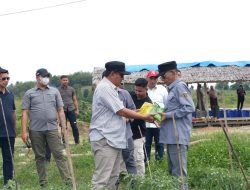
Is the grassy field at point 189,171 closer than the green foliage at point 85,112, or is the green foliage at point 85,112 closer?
the grassy field at point 189,171

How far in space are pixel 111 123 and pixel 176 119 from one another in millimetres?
757

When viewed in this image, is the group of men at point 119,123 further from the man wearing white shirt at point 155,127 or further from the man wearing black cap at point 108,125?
the man wearing white shirt at point 155,127

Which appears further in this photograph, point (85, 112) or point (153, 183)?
point (85, 112)

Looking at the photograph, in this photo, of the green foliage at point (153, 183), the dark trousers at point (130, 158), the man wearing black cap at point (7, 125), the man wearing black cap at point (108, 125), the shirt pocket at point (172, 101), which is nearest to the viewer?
the green foliage at point (153, 183)

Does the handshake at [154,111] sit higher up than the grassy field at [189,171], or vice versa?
the handshake at [154,111]

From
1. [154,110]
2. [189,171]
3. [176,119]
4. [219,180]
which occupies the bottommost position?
[189,171]

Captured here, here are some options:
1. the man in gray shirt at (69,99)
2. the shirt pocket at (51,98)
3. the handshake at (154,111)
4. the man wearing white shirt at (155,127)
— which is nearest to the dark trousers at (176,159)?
the handshake at (154,111)

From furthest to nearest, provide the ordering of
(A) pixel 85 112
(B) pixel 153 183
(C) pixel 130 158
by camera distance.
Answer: (A) pixel 85 112 < (C) pixel 130 158 < (B) pixel 153 183

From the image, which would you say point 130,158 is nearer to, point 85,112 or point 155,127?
point 155,127

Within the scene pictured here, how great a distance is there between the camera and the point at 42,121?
675 centimetres

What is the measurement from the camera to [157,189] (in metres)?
5.04

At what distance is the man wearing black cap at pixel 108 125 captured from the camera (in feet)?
16.8

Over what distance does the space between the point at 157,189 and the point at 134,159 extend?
4.85 ft

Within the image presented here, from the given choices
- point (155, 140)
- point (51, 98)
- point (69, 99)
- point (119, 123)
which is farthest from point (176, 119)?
point (69, 99)
